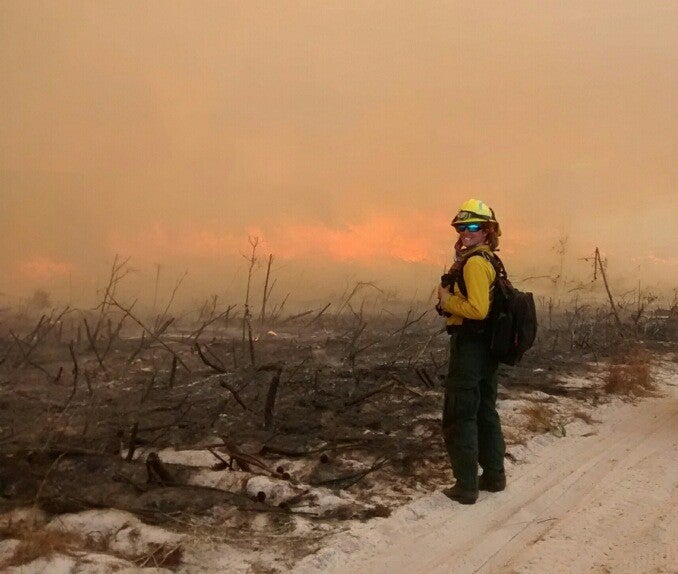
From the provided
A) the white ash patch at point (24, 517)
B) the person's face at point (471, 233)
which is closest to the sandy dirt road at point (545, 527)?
the white ash patch at point (24, 517)

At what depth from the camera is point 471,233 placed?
4.21 m

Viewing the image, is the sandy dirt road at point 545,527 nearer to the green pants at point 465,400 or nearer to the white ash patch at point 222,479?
the green pants at point 465,400

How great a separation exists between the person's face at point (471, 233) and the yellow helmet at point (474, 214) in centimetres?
4

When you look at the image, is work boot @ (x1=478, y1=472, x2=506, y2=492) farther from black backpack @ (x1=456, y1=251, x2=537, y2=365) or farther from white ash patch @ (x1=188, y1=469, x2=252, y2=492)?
white ash patch @ (x1=188, y1=469, x2=252, y2=492)

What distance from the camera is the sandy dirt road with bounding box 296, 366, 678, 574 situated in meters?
3.37

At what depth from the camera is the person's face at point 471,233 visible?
420 centimetres

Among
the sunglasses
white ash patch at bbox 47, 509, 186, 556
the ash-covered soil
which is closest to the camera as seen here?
white ash patch at bbox 47, 509, 186, 556

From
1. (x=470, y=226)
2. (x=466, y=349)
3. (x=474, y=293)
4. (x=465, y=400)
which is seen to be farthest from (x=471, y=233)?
(x=465, y=400)

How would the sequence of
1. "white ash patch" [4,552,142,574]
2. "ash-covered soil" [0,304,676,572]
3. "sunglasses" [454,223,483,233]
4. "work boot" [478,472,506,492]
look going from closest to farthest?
1. "white ash patch" [4,552,142,574]
2. "ash-covered soil" [0,304,676,572]
3. "sunglasses" [454,223,483,233]
4. "work boot" [478,472,506,492]

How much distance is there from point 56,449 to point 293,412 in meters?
2.48

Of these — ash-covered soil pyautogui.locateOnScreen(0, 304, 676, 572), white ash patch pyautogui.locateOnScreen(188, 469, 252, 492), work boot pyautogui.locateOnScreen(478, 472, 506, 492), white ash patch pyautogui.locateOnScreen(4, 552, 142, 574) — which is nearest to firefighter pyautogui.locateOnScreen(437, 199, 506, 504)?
work boot pyautogui.locateOnScreen(478, 472, 506, 492)

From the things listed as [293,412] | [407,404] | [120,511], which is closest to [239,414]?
[293,412]

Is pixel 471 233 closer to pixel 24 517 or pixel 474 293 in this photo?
pixel 474 293

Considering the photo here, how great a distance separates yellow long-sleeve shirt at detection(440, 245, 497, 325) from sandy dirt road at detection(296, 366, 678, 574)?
54.2 inches
